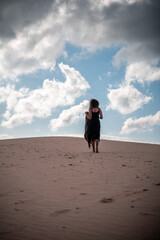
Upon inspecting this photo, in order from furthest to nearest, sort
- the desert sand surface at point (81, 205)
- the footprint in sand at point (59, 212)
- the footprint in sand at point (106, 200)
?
the footprint in sand at point (106, 200) < the footprint in sand at point (59, 212) < the desert sand surface at point (81, 205)

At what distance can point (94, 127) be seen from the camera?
9.50m

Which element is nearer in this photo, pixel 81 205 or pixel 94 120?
pixel 81 205

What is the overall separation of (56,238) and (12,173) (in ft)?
12.4

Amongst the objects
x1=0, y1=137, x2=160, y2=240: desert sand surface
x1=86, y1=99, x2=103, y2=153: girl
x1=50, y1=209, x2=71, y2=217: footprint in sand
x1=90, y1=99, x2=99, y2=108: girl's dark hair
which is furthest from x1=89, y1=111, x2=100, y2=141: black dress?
x1=50, y1=209, x2=71, y2=217: footprint in sand

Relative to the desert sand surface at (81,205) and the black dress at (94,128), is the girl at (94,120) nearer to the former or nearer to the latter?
the black dress at (94,128)

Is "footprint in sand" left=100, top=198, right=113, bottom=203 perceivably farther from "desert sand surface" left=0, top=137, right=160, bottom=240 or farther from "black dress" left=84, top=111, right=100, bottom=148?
"black dress" left=84, top=111, right=100, bottom=148

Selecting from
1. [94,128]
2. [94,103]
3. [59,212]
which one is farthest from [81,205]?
[94,103]

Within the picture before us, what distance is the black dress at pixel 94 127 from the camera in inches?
372

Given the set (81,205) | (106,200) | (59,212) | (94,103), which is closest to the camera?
(59,212)

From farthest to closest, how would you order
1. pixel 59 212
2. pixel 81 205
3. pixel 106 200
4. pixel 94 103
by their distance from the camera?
pixel 94 103 → pixel 106 200 → pixel 81 205 → pixel 59 212

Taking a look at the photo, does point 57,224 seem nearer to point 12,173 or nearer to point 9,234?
point 9,234

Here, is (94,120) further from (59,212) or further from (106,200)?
(59,212)

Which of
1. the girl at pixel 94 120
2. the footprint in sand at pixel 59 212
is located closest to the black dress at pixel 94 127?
the girl at pixel 94 120

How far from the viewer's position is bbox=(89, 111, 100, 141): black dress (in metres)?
9.45
